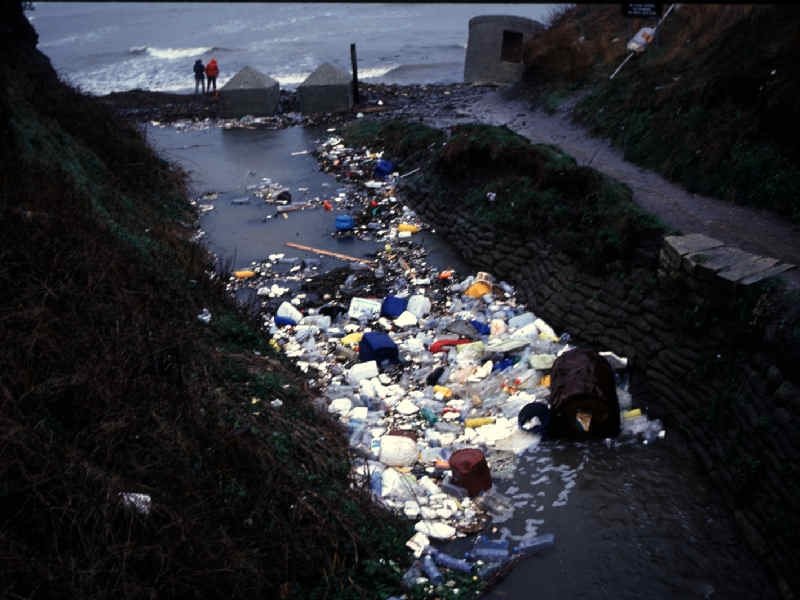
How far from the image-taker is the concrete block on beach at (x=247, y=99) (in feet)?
71.7

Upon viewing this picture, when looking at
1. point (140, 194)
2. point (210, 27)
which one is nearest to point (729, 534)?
point (140, 194)

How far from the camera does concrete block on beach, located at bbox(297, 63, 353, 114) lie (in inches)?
840

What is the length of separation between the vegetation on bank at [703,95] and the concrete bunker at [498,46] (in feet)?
12.1

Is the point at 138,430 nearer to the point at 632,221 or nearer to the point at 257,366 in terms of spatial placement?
the point at 257,366

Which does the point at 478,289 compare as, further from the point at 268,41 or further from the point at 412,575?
the point at 268,41

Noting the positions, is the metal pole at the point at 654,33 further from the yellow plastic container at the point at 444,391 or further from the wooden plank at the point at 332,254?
the yellow plastic container at the point at 444,391

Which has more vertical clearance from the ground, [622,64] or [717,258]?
[622,64]

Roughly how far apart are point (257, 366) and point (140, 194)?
285 inches

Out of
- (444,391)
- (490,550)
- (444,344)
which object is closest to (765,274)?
(444,391)

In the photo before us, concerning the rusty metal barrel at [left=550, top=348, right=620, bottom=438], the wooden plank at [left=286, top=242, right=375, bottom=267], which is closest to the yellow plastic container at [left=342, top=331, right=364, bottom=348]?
the wooden plank at [left=286, top=242, right=375, bottom=267]

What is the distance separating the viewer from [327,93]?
21.4 meters

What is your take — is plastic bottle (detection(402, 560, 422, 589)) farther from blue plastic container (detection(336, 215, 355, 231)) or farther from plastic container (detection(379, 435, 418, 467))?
blue plastic container (detection(336, 215, 355, 231))

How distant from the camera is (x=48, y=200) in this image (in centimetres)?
720

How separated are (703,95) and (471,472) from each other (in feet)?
25.3
